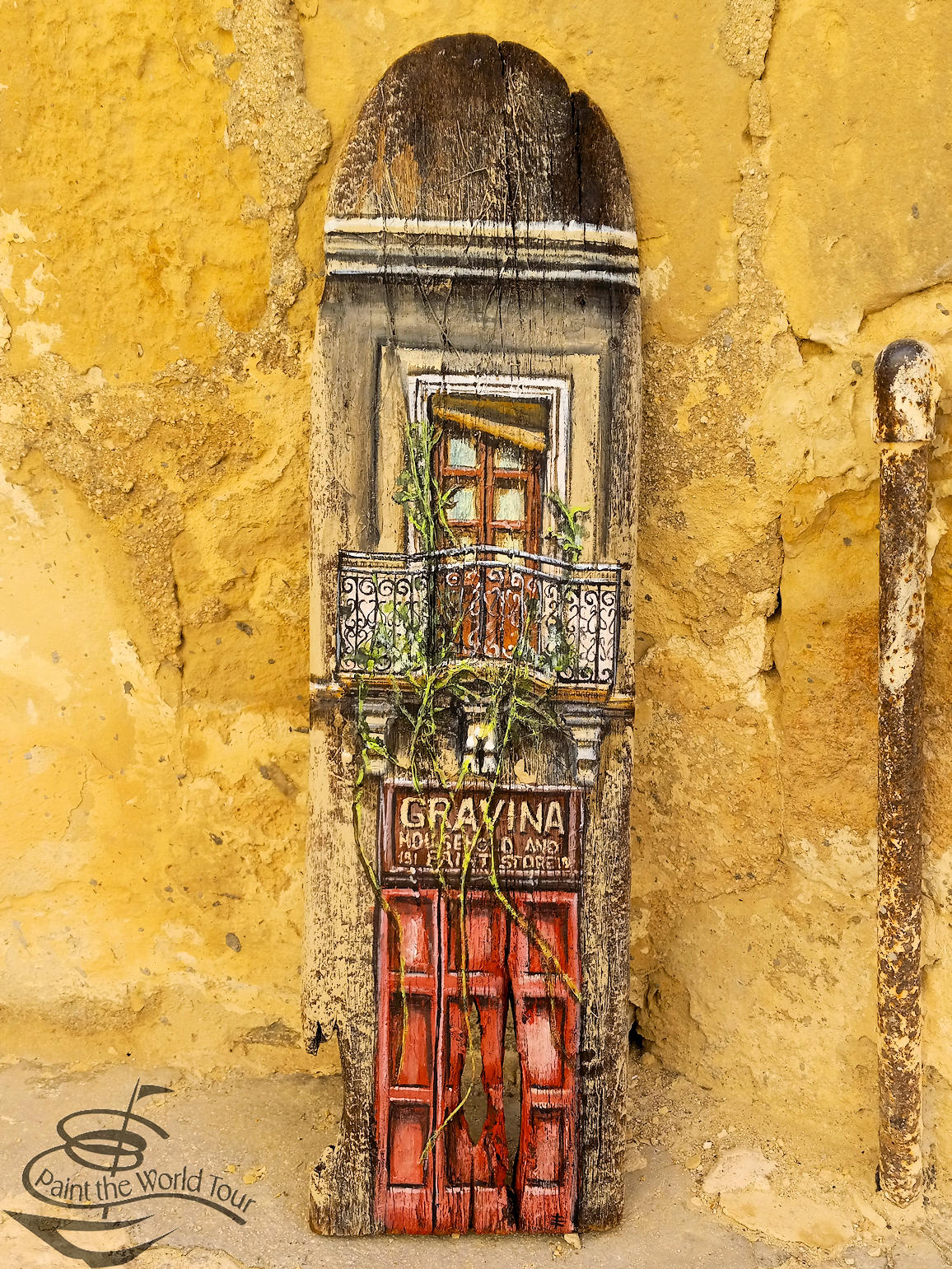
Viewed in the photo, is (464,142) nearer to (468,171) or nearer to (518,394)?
(468,171)

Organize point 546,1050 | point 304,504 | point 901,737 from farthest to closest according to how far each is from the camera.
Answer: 1. point 304,504
2. point 546,1050
3. point 901,737

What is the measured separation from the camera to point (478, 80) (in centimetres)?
221

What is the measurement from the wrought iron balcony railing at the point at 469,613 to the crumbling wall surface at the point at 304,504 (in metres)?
0.30

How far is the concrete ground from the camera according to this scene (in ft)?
7.14

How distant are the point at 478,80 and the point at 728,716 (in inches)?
58.3

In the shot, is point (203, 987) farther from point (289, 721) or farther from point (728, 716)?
point (728, 716)

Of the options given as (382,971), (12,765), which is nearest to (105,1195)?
(382,971)

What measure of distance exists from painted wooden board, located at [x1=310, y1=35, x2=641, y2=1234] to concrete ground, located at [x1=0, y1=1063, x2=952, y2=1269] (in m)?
0.07

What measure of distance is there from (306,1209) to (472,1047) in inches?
19.8

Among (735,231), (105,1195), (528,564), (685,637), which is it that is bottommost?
(105,1195)

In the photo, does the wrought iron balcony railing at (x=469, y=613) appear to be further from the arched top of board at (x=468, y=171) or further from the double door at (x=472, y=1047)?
the arched top of board at (x=468, y=171)

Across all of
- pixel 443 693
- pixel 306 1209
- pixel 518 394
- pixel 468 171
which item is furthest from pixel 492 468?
pixel 306 1209

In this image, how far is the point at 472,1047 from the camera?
228 cm

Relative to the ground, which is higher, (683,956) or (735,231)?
(735,231)
